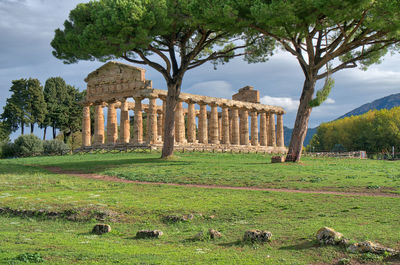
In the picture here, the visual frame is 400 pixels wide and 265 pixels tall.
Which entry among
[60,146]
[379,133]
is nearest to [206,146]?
[60,146]

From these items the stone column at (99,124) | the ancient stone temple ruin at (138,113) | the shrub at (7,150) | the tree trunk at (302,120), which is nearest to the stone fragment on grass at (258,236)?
the tree trunk at (302,120)

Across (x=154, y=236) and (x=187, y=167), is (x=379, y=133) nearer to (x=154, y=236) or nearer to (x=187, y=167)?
(x=187, y=167)

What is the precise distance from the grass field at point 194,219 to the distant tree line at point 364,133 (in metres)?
58.6

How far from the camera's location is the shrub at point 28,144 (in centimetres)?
5572

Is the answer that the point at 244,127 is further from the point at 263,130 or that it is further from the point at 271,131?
the point at 271,131

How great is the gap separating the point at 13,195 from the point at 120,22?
1778 centimetres

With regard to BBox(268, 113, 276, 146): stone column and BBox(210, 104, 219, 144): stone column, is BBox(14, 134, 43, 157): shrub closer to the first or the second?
BBox(210, 104, 219, 144): stone column

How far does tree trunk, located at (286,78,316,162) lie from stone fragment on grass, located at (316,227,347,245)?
23338 millimetres

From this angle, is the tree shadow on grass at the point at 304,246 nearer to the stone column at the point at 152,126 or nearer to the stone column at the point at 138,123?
the stone column at the point at 152,126

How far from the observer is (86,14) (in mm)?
35344

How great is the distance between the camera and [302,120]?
32.1 metres

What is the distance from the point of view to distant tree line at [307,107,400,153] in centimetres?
7494

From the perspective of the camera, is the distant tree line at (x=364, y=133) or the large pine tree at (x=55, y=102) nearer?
the large pine tree at (x=55, y=102)

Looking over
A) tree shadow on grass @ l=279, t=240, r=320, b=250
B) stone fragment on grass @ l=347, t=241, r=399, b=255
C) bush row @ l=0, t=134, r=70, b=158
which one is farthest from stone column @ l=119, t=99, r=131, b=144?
stone fragment on grass @ l=347, t=241, r=399, b=255
